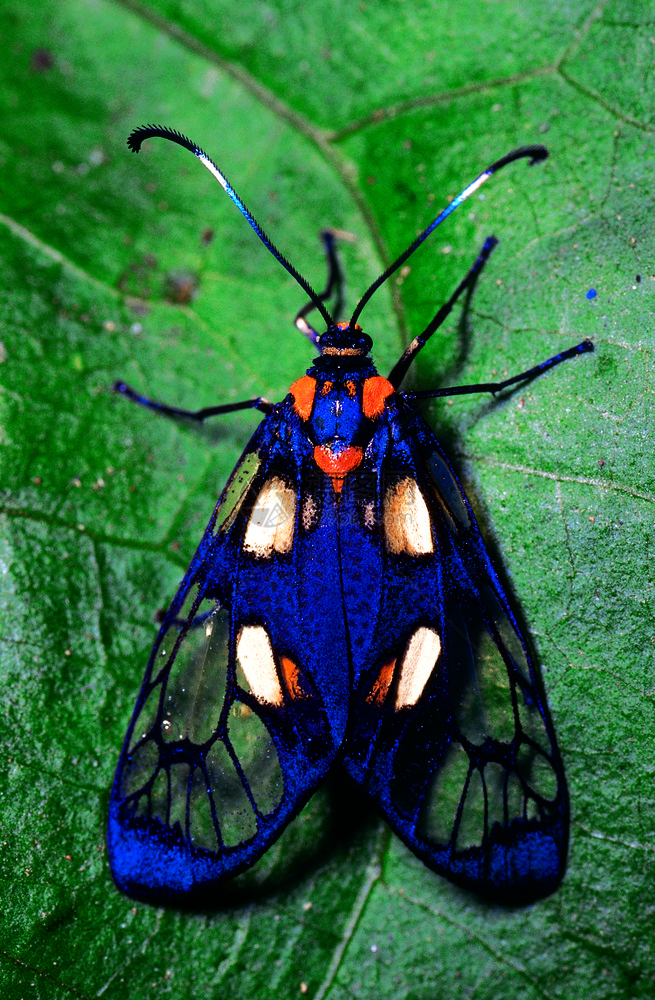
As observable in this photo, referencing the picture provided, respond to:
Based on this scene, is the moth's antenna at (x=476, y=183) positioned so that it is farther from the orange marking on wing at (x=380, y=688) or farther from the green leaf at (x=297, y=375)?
the orange marking on wing at (x=380, y=688)

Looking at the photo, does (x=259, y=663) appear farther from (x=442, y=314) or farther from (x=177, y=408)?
(x=442, y=314)

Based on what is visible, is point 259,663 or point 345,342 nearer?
point 259,663

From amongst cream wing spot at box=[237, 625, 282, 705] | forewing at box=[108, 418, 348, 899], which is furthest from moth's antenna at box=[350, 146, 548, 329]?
cream wing spot at box=[237, 625, 282, 705]

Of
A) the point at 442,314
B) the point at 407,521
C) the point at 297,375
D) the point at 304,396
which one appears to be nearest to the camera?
the point at 407,521

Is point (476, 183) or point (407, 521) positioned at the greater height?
point (476, 183)

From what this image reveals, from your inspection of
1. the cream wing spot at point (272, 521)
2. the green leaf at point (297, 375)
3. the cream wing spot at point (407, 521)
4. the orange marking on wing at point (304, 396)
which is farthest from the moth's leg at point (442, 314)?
the cream wing spot at point (272, 521)

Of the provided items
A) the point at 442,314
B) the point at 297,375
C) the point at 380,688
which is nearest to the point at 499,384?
the point at 442,314
